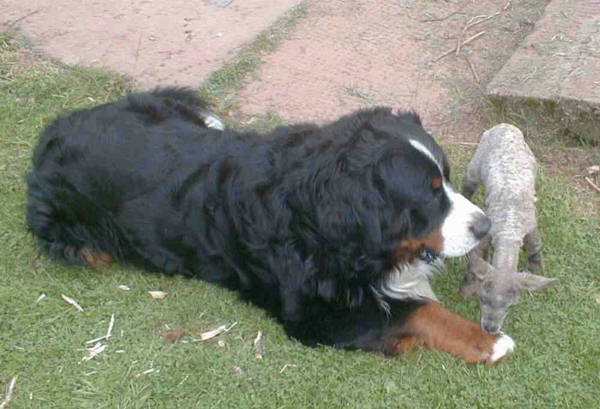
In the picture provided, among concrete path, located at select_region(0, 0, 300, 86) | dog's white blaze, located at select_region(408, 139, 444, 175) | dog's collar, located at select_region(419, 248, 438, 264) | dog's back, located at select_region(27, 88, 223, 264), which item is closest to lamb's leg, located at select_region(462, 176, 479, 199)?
dog's collar, located at select_region(419, 248, 438, 264)

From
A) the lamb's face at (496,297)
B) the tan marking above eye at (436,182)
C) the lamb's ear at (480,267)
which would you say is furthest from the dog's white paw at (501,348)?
the tan marking above eye at (436,182)

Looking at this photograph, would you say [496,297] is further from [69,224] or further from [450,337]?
[69,224]

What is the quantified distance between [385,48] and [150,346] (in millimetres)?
2836

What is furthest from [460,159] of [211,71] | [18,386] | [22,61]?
[22,61]

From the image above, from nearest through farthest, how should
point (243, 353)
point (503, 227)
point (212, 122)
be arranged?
1. point (503, 227)
2. point (243, 353)
3. point (212, 122)

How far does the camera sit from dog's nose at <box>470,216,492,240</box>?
10.2 ft

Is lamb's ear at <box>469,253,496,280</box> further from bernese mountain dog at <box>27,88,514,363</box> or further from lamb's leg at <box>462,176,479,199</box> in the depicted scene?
lamb's leg at <box>462,176,479,199</box>

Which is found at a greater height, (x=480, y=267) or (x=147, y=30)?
(x=480, y=267)

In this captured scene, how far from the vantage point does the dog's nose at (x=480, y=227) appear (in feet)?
10.2

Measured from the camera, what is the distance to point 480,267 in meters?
3.17

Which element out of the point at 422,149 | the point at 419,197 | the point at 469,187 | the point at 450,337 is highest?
the point at 422,149

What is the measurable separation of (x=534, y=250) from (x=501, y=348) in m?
0.56

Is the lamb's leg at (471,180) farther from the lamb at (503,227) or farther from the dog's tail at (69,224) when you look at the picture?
the dog's tail at (69,224)

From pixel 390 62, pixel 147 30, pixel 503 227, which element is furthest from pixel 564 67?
pixel 147 30
